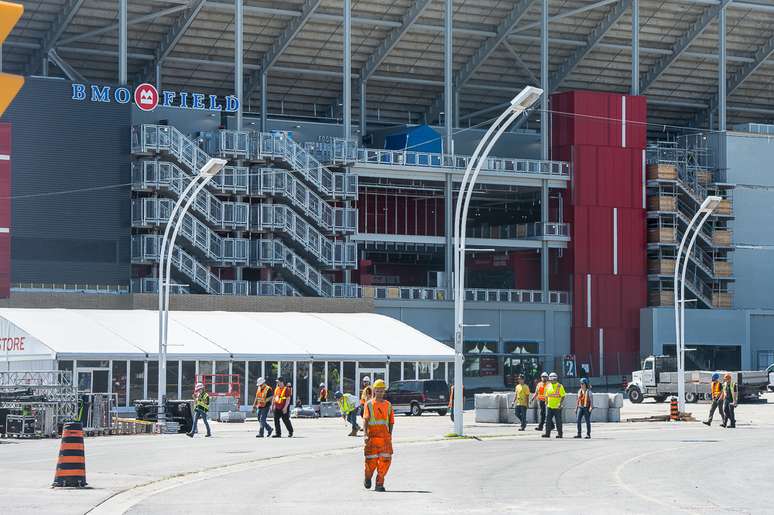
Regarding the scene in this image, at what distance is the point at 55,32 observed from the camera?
76750mm

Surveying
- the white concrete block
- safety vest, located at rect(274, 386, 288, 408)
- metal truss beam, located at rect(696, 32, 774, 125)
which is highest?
metal truss beam, located at rect(696, 32, 774, 125)

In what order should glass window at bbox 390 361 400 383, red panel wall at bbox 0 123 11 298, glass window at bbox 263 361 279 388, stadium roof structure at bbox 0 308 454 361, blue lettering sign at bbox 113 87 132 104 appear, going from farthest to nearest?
Answer: blue lettering sign at bbox 113 87 132 104
red panel wall at bbox 0 123 11 298
glass window at bbox 390 361 400 383
glass window at bbox 263 361 279 388
stadium roof structure at bbox 0 308 454 361

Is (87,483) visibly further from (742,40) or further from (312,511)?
(742,40)

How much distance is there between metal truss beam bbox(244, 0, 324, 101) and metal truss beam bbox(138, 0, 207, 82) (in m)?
2.95

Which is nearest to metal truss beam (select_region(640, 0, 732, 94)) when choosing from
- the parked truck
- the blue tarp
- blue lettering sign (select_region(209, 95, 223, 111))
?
the blue tarp

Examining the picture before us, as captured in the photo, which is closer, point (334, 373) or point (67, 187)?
point (334, 373)

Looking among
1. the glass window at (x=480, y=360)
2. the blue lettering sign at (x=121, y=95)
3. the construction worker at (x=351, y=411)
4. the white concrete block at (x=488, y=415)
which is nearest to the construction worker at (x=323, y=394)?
the white concrete block at (x=488, y=415)

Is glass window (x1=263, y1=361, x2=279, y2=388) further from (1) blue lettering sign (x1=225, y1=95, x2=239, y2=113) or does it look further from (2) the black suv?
(1) blue lettering sign (x1=225, y1=95, x2=239, y2=113)

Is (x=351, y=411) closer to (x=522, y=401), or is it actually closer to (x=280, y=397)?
(x=280, y=397)

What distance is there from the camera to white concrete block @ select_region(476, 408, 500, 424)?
50219mm

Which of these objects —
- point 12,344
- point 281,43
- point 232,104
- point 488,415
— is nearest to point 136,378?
point 12,344

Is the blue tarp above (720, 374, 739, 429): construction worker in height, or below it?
above

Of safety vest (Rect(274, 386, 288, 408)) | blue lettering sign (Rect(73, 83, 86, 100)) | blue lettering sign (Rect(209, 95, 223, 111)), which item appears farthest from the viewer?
blue lettering sign (Rect(209, 95, 223, 111))

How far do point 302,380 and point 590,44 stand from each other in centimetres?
3505
